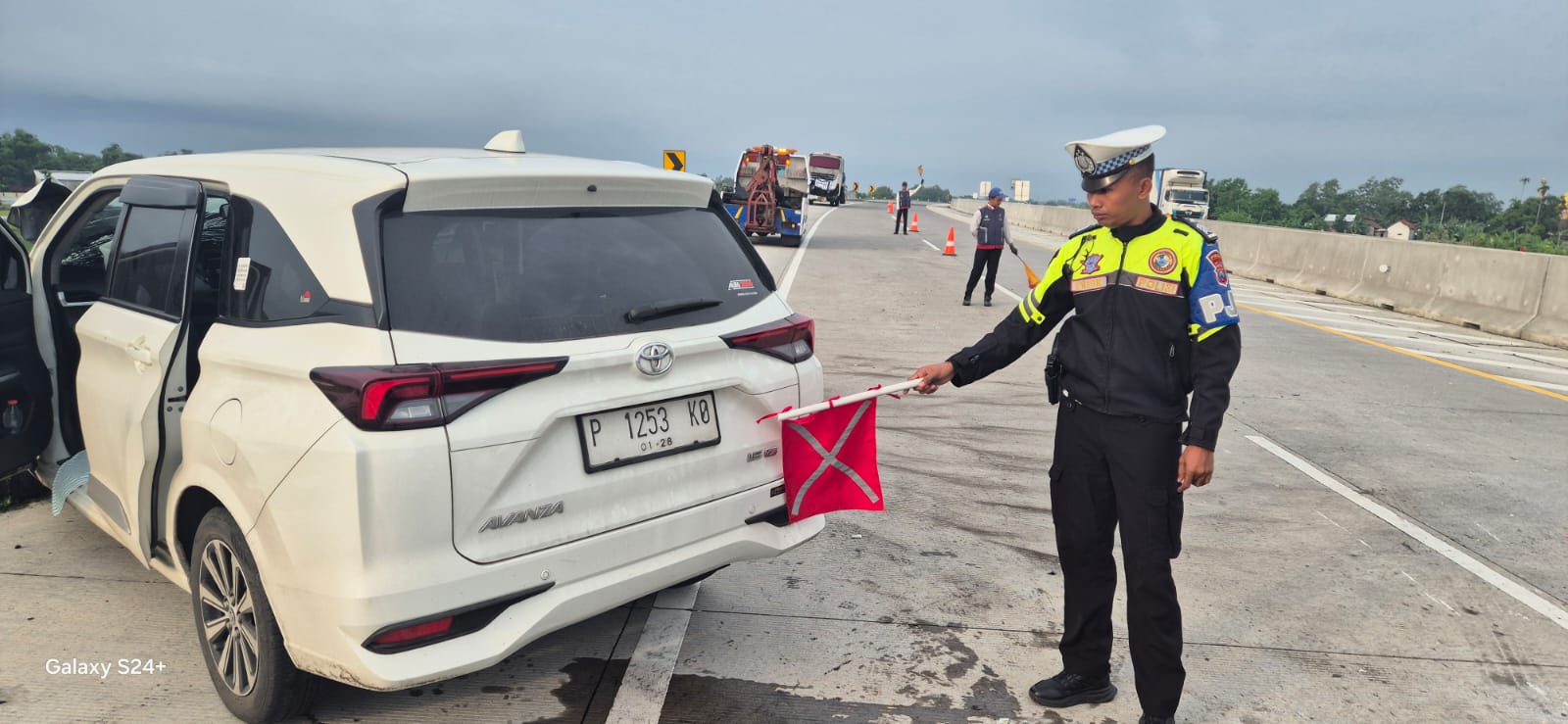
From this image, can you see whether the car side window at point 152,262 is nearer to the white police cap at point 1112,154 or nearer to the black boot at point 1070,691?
the white police cap at point 1112,154

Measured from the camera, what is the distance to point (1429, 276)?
15.9 metres

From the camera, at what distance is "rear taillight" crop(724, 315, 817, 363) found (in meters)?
3.45

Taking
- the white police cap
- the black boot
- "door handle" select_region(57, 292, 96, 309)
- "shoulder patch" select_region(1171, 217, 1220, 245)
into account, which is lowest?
the black boot

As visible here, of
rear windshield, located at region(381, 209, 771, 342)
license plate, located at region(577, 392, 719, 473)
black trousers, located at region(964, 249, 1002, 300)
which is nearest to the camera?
rear windshield, located at region(381, 209, 771, 342)

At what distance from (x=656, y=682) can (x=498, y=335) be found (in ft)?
4.66

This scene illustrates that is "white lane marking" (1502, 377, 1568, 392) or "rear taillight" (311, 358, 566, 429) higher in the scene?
"rear taillight" (311, 358, 566, 429)

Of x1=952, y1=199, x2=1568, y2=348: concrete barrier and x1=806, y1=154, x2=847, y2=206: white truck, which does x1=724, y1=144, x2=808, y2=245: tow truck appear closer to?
x1=952, y1=199, x2=1568, y2=348: concrete barrier

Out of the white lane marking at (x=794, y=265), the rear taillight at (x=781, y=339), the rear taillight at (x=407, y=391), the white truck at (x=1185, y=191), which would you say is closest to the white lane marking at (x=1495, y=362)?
the white lane marking at (x=794, y=265)

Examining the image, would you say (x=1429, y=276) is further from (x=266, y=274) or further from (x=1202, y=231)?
(x=266, y=274)

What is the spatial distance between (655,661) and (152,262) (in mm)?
2305

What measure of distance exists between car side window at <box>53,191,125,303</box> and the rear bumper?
2.29 meters

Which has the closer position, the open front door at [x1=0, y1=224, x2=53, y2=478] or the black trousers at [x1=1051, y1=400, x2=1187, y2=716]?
the black trousers at [x1=1051, y1=400, x2=1187, y2=716]

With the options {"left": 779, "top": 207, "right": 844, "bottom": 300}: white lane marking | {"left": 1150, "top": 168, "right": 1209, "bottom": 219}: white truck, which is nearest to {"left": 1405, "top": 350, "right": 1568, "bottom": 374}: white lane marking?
{"left": 779, "top": 207, "right": 844, "bottom": 300}: white lane marking

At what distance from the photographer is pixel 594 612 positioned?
3135mm
